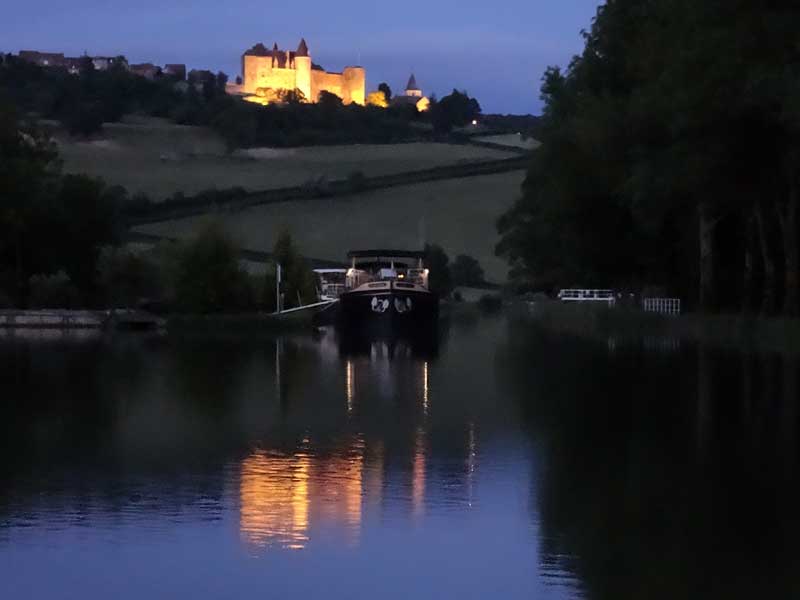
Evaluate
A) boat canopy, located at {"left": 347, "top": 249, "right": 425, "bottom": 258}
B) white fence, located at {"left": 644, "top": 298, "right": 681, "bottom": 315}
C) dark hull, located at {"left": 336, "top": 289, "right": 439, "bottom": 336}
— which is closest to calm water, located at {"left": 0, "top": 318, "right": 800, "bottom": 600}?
white fence, located at {"left": 644, "top": 298, "right": 681, "bottom": 315}

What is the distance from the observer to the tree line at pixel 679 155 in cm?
3694

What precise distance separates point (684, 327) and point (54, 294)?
106ft

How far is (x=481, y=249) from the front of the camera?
394 feet

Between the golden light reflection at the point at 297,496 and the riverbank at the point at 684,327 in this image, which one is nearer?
the golden light reflection at the point at 297,496

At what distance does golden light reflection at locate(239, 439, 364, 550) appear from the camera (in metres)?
12.9

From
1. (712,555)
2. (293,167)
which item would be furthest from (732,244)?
(293,167)

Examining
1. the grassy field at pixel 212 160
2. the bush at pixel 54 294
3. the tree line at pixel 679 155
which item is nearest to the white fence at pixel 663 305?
the tree line at pixel 679 155

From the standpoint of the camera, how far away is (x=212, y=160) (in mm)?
145750

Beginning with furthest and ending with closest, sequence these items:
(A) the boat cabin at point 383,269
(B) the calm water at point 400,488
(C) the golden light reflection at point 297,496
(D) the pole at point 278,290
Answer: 1. (D) the pole at point 278,290
2. (A) the boat cabin at point 383,269
3. (C) the golden light reflection at point 297,496
4. (B) the calm water at point 400,488

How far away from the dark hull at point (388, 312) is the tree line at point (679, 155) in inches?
234

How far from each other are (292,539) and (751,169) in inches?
1201

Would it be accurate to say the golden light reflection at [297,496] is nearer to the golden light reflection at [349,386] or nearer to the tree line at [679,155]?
the golden light reflection at [349,386]

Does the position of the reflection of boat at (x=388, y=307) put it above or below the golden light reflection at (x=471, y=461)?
above

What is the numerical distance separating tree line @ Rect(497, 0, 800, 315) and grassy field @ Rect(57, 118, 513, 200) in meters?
62.1
